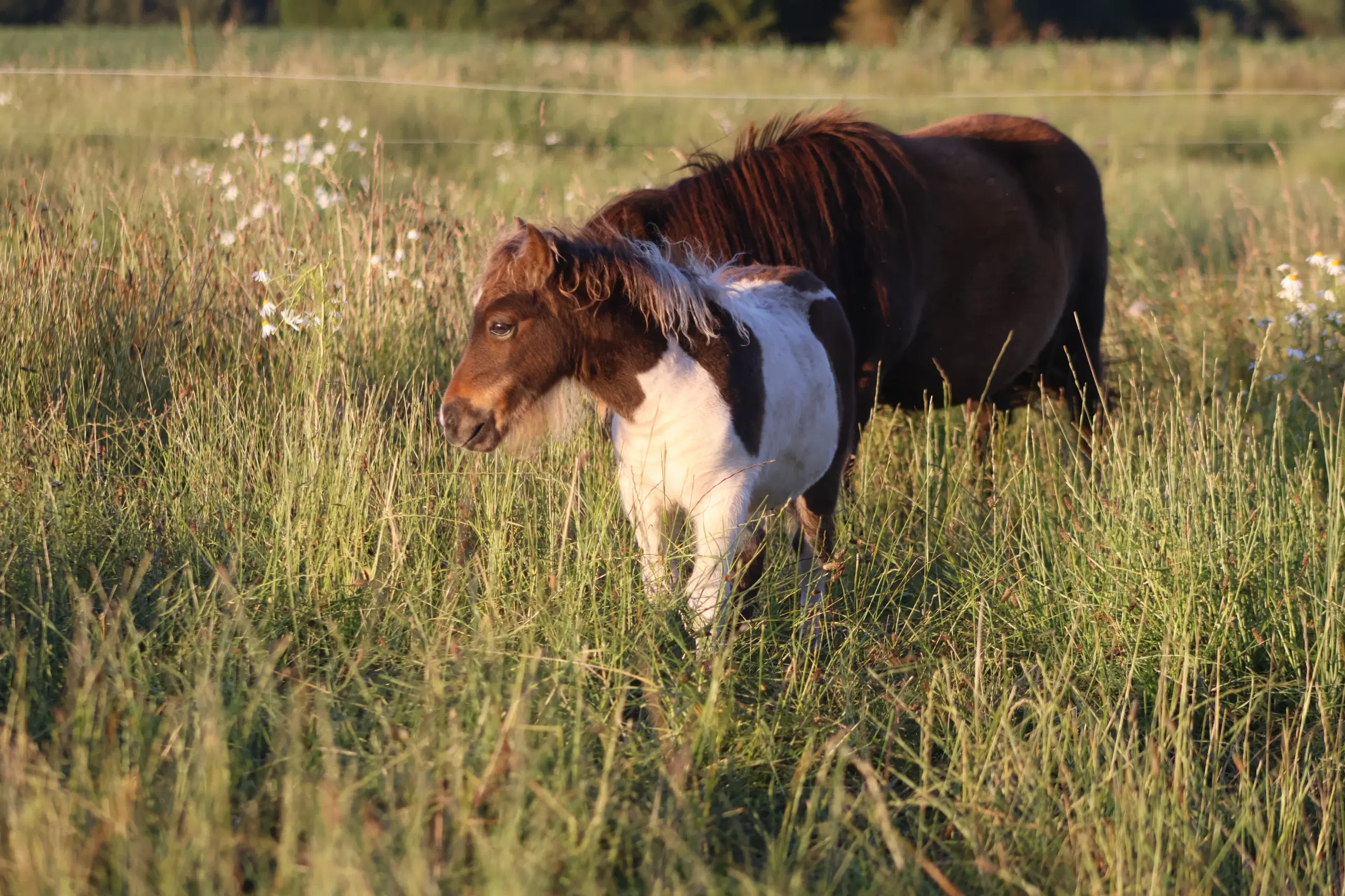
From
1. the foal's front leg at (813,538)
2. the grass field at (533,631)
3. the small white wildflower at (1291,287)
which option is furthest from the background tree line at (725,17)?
the foal's front leg at (813,538)

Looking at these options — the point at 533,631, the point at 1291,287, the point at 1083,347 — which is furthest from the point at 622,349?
the point at 1291,287

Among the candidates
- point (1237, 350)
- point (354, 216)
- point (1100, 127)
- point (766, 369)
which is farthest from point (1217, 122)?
point (766, 369)

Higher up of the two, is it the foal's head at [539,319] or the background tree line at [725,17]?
the background tree line at [725,17]

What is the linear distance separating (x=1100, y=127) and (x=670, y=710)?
16.6 metres

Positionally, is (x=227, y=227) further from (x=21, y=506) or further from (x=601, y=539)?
(x=601, y=539)

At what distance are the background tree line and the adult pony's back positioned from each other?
26.1 metres

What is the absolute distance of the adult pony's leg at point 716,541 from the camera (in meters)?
2.90

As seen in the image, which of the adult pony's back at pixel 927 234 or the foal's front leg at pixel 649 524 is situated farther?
the adult pony's back at pixel 927 234

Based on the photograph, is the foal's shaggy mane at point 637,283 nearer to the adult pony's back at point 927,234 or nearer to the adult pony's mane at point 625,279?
the adult pony's mane at point 625,279

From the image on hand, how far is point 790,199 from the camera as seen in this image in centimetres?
387

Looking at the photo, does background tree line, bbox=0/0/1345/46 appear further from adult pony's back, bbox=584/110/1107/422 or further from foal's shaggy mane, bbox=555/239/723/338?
foal's shaggy mane, bbox=555/239/723/338

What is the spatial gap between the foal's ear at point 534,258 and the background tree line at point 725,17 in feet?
94.4

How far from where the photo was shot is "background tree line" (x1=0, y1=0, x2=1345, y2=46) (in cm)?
3453

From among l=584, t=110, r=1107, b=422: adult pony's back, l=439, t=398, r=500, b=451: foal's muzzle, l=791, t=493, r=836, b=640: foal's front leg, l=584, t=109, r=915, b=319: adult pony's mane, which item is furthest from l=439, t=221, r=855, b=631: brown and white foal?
l=584, t=109, r=915, b=319: adult pony's mane
